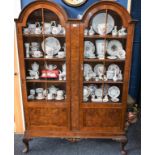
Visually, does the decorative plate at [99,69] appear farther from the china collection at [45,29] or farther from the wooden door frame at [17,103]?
the wooden door frame at [17,103]

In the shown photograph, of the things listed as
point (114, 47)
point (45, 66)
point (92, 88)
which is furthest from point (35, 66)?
point (114, 47)

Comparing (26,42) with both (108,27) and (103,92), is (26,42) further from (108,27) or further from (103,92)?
(103,92)

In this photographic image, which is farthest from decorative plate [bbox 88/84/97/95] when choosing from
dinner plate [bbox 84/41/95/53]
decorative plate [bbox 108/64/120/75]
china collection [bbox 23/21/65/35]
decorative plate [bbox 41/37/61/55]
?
china collection [bbox 23/21/65/35]

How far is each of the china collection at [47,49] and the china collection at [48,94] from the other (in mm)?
391

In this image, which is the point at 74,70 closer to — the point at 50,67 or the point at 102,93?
the point at 50,67

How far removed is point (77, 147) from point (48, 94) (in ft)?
2.62

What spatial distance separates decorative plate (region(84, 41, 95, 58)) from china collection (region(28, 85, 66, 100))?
52cm

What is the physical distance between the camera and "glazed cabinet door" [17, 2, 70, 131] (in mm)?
1979

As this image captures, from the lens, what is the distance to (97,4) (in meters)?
1.86

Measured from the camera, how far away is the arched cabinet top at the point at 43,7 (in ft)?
6.18

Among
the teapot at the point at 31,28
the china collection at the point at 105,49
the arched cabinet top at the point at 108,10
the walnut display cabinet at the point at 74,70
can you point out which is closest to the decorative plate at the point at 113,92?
the walnut display cabinet at the point at 74,70

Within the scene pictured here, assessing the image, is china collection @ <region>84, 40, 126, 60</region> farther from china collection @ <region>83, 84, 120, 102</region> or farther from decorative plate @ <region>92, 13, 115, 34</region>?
china collection @ <region>83, 84, 120, 102</region>
